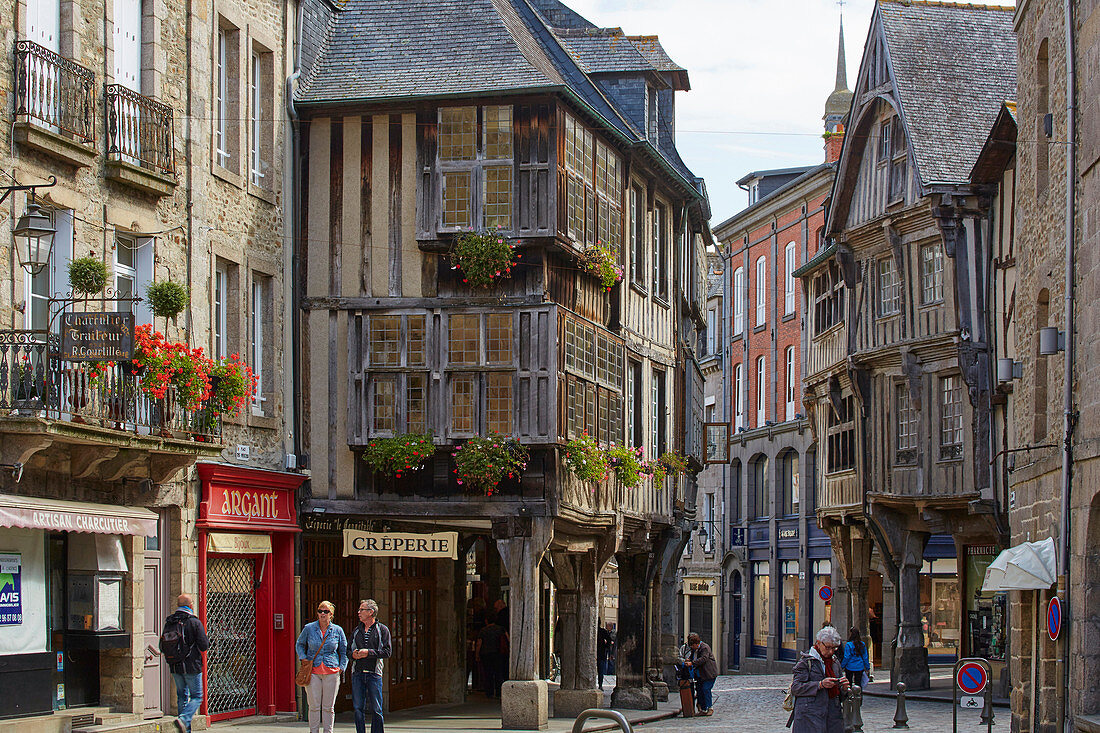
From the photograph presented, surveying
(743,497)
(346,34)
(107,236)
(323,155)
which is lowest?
(743,497)

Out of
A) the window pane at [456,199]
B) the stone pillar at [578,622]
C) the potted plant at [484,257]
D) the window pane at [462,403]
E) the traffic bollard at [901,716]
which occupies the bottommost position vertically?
the traffic bollard at [901,716]

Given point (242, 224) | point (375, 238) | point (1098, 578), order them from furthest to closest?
point (375, 238) < point (242, 224) < point (1098, 578)

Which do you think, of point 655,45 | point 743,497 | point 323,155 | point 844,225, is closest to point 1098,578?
point 323,155

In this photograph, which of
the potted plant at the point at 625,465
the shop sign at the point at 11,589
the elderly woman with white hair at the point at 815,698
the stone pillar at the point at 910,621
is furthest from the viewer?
the stone pillar at the point at 910,621

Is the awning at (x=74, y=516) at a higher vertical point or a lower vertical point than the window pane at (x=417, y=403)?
lower

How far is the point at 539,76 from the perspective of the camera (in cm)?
2123

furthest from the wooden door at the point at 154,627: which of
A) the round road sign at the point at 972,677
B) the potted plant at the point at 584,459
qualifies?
the round road sign at the point at 972,677

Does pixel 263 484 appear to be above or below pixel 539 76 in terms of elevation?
below

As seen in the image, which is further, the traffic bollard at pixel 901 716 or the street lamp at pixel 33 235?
the traffic bollard at pixel 901 716

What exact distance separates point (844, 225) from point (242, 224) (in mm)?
16981

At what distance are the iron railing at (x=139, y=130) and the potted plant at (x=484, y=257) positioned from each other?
4267mm

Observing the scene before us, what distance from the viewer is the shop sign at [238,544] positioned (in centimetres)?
1884

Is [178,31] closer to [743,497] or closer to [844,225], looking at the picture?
[844,225]

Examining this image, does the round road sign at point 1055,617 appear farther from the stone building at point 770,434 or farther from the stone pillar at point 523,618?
the stone building at point 770,434
